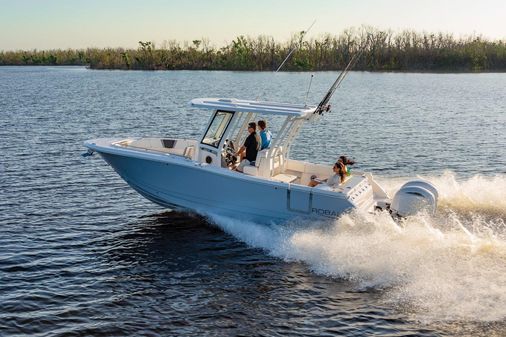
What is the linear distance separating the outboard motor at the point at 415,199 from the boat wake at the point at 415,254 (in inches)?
7.4

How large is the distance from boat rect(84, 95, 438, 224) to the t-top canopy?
2cm

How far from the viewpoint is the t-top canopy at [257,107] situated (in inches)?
485

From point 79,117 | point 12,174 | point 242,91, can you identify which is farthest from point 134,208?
point 242,91

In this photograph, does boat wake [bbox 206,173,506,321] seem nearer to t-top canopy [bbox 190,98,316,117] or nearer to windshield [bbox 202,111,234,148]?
windshield [bbox 202,111,234,148]

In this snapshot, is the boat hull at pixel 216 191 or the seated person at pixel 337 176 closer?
the boat hull at pixel 216 191

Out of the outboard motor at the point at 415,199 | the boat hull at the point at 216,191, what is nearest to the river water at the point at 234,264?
the outboard motor at the point at 415,199

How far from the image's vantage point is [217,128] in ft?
42.6

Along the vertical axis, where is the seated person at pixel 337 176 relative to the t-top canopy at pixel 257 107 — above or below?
below

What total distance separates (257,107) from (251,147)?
37.2 inches

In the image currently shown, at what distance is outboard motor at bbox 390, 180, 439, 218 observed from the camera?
39.2ft

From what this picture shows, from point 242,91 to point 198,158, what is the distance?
37758 mm

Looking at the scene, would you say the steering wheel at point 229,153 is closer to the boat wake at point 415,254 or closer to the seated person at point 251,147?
the seated person at point 251,147

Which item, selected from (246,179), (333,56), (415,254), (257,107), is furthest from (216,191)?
(333,56)

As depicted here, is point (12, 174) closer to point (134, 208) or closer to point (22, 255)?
point (134, 208)
